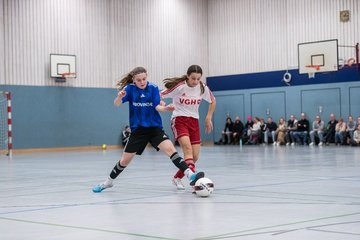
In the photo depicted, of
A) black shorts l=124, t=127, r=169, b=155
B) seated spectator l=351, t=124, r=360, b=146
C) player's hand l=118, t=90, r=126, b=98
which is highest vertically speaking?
player's hand l=118, t=90, r=126, b=98

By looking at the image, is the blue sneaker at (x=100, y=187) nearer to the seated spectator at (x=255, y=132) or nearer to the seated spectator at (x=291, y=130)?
the seated spectator at (x=291, y=130)

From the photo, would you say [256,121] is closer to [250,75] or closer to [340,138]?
[250,75]

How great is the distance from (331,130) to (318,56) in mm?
4125

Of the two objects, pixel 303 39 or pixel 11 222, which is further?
pixel 303 39

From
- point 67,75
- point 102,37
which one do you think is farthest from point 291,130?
point 67,75

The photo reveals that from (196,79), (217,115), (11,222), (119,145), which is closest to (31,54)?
(119,145)

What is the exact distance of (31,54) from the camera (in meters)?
32.0

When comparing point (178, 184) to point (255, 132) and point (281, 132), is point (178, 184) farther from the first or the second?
point (255, 132)

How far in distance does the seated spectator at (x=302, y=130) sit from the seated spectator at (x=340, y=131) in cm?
215

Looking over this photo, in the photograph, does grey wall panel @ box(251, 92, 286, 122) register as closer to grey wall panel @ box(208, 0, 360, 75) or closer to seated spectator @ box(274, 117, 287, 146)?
seated spectator @ box(274, 117, 287, 146)

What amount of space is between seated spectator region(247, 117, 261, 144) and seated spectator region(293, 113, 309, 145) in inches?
99.8

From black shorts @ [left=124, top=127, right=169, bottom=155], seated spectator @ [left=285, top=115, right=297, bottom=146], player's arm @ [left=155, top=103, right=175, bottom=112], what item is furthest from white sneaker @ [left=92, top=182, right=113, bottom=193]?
seated spectator @ [left=285, top=115, right=297, bottom=146]

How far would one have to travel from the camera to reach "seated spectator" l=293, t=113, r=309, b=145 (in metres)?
33.8

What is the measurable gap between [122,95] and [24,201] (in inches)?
87.5
